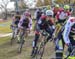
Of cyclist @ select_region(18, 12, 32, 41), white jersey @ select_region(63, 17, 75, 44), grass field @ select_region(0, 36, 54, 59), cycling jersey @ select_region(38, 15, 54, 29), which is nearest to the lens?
white jersey @ select_region(63, 17, 75, 44)

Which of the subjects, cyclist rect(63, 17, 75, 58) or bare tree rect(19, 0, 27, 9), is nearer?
cyclist rect(63, 17, 75, 58)


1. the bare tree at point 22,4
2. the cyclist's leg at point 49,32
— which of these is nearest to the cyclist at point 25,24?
the cyclist's leg at point 49,32

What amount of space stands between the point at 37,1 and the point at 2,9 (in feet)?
102

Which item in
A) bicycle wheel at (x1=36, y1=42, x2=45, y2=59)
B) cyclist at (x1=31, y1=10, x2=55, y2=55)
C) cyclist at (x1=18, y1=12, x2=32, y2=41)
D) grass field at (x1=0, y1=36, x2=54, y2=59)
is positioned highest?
cyclist at (x1=31, y1=10, x2=55, y2=55)

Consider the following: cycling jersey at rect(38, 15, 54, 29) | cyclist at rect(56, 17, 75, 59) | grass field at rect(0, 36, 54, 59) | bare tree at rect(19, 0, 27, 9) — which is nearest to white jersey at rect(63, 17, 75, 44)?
cyclist at rect(56, 17, 75, 59)

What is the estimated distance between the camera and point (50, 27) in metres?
15.1

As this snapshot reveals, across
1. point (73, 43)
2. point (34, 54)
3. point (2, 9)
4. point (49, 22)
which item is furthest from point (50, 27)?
point (2, 9)

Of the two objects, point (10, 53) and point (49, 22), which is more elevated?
point (49, 22)

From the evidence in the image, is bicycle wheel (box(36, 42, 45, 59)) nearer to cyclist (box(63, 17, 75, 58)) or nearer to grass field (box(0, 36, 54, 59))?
grass field (box(0, 36, 54, 59))

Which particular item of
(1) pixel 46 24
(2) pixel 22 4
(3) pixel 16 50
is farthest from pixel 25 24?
(2) pixel 22 4

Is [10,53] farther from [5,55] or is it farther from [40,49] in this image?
[40,49]

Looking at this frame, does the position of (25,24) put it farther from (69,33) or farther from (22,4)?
(22,4)

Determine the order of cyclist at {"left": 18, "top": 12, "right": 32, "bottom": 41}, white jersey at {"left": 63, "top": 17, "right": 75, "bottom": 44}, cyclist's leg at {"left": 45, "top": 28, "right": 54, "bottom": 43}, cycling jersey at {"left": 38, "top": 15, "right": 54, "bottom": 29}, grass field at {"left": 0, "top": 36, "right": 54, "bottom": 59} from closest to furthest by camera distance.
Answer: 1. white jersey at {"left": 63, "top": 17, "right": 75, "bottom": 44}
2. cycling jersey at {"left": 38, "top": 15, "right": 54, "bottom": 29}
3. cyclist's leg at {"left": 45, "top": 28, "right": 54, "bottom": 43}
4. grass field at {"left": 0, "top": 36, "right": 54, "bottom": 59}
5. cyclist at {"left": 18, "top": 12, "right": 32, "bottom": 41}

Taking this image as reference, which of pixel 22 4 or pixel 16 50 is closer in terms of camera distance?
pixel 16 50
